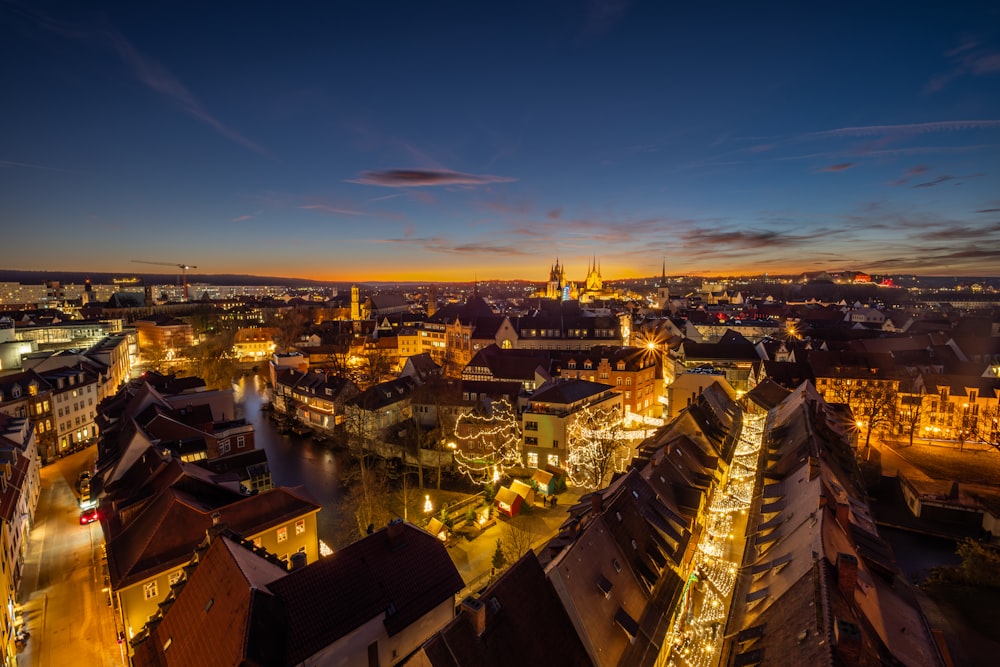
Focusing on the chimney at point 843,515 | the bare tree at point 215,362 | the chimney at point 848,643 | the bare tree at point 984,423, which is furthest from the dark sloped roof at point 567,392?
the bare tree at point 215,362

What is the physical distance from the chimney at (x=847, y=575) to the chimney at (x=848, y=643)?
1818 mm

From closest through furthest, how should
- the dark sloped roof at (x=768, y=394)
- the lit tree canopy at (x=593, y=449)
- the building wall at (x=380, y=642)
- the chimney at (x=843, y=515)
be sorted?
the building wall at (x=380, y=642) → the chimney at (x=843, y=515) → the lit tree canopy at (x=593, y=449) → the dark sloped roof at (x=768, y=394)

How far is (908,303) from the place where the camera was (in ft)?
389

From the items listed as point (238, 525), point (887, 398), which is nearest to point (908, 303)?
point (887, 398)

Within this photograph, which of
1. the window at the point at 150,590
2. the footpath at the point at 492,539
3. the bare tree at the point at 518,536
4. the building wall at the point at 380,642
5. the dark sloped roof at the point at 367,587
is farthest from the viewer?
the bare tree at the point at 518,536

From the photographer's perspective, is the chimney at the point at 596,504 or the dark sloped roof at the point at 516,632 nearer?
the dark sloped roof at the point at 516,632

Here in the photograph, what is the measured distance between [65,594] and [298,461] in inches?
570

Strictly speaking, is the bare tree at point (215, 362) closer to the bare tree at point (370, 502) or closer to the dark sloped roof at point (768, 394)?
the bare tree at point (370, 502)

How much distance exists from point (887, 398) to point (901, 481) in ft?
31.7

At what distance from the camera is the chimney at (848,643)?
688 centimetres

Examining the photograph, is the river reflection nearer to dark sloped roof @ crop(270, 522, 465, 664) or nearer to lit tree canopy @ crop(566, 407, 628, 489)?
dark sloped roof @ crop(270, 522, 465, 664)

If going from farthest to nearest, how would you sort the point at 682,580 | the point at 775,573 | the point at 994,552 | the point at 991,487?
the point at 991,487, the point at 994,552, the point at 682,580, the point at 775,573

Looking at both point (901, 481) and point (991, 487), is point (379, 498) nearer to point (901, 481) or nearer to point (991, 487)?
point (901, 481)

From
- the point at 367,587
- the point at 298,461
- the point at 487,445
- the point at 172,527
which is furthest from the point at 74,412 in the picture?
the point at 367,587
